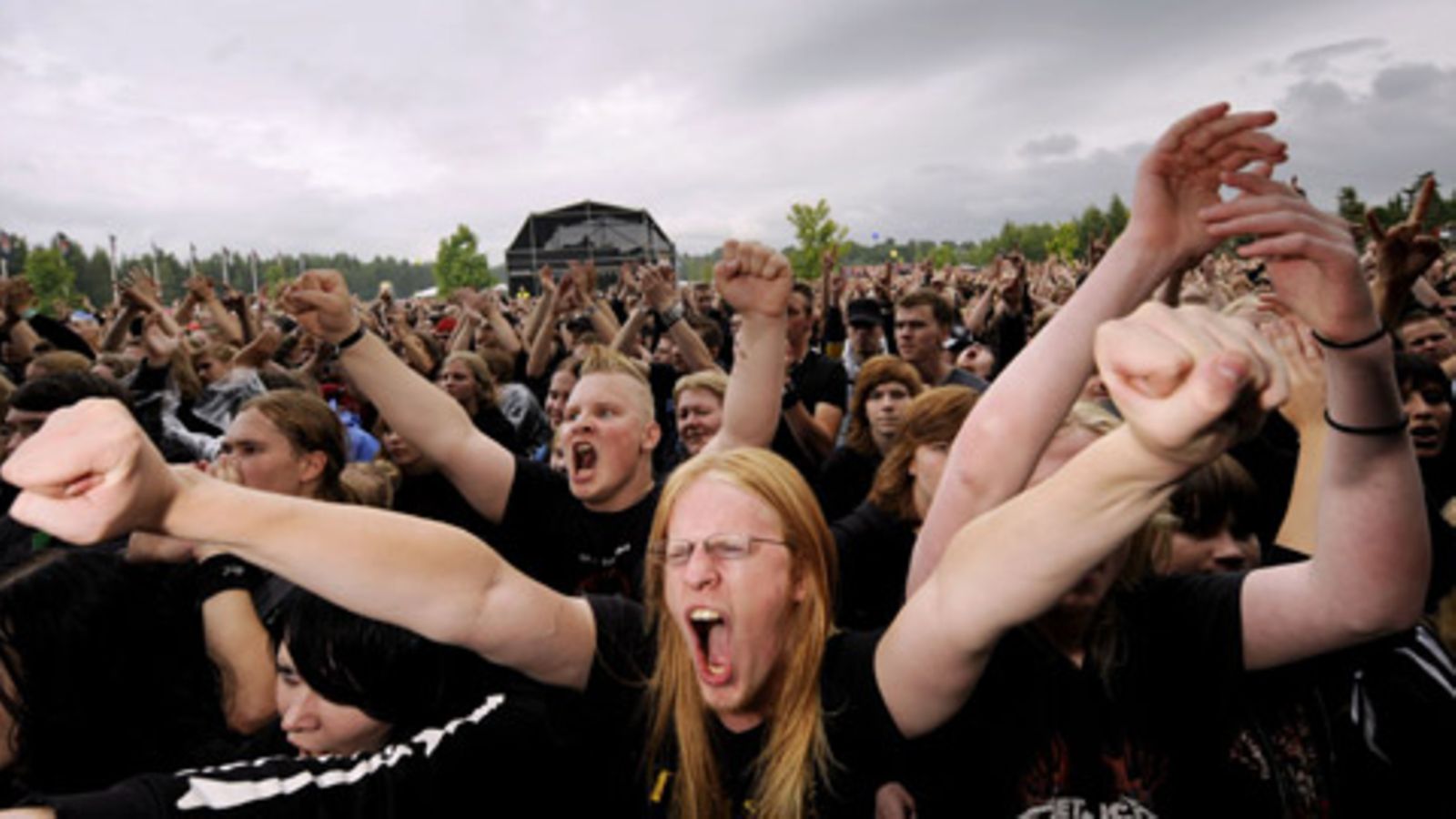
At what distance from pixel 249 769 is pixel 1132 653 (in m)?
1.62

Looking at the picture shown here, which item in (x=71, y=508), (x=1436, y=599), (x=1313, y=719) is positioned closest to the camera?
(x=71, y=508)

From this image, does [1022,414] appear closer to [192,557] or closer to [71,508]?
[71,508]

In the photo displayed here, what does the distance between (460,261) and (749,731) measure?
283 ft

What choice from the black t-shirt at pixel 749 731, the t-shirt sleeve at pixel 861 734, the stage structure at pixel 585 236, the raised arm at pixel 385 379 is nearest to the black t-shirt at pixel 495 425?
the raised arm at pixel 385 379

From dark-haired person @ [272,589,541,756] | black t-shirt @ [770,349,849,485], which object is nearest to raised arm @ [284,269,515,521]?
dark-haired person @ [272,589,541,756]

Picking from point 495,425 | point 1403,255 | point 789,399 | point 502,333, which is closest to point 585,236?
point 502,333

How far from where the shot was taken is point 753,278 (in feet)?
8.77

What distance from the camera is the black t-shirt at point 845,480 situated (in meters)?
4.17

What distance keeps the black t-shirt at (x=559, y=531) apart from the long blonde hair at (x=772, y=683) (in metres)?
1.20

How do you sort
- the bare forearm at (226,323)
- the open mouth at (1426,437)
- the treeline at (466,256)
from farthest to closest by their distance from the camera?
the treeline at (466,256) < the bare forearm at (226,323) < the open mouth at (1426,437)

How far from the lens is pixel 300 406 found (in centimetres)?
317

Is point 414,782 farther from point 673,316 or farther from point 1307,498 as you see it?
point 673,316

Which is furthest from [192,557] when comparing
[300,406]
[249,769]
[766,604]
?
[766,604]

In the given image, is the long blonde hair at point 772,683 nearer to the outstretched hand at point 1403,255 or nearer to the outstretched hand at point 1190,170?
the outstretched hand at point 1190,170
